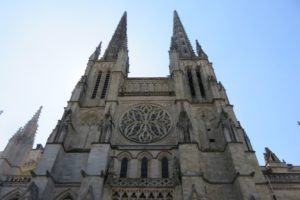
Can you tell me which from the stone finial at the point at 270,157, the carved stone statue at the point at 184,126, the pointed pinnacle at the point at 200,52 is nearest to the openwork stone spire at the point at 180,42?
the pointed pinnacle at the point at 200,52

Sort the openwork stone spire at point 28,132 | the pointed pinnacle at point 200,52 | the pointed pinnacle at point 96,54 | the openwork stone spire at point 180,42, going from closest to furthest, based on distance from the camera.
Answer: the openwork stone spire at point 28,132 < the pointed pinnacle at point 200,52 < the pointed pinnacle at point 96,54 < the openwork stone spire at point 180,42

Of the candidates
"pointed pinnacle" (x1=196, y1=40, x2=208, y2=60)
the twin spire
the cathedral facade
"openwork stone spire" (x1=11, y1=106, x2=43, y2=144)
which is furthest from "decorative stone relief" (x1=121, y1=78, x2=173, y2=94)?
"openwork stone spire" (x1=11, y1=106, x2=43, y2=144)

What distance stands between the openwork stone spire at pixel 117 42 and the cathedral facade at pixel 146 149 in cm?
276

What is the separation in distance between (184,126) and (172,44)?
41.3 feet

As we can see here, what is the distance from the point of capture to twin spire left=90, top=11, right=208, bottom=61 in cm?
2666

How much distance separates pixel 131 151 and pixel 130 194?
3254mm

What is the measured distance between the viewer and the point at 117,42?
3020 cm

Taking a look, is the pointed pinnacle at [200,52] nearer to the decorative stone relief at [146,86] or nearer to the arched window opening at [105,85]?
the decorative stone relief at [146,86]

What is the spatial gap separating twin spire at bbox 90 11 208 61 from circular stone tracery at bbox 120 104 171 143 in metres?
8.23

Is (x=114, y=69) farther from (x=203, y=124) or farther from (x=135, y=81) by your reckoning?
(x=203, y=124)

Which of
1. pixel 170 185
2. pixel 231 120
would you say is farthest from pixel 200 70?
pixel 170 185

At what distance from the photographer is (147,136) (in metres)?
18.0

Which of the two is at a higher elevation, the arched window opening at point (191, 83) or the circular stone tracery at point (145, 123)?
the arched window opening at point (191, 83)

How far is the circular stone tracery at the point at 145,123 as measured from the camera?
59.2 feet
